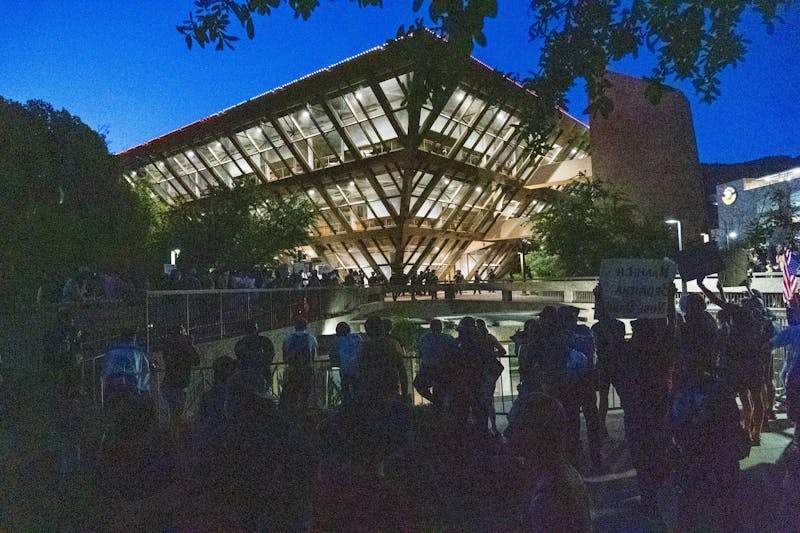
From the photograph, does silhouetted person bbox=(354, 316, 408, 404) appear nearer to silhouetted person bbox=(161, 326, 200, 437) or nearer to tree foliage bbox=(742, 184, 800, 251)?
silhouetted person bbox=(161, 326, 200, 437)

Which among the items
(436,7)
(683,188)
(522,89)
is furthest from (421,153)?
(436,7)

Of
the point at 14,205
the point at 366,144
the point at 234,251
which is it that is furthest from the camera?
the point at 366,144

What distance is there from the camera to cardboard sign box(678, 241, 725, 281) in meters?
4.85

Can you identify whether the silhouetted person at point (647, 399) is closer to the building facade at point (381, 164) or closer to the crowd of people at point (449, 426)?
the crowd of people at point (449, 426)

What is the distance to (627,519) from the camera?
457 centimetres

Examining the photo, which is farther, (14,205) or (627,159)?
(627,159)

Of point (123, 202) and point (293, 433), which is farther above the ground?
point (123, 202)

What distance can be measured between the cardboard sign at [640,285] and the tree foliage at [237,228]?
21.1 m

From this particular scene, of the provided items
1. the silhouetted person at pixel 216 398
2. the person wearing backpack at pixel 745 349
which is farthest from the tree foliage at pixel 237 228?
the person wearing backpack at pixel 745 349

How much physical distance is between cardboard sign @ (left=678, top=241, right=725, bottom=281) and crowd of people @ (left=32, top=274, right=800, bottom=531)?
10.4 inches

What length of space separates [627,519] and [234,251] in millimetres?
21892

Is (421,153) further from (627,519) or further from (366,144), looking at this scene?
(627,519)

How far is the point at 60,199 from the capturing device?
2211cm

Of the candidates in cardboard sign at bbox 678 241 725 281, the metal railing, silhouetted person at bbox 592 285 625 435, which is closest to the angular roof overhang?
the metal railing
